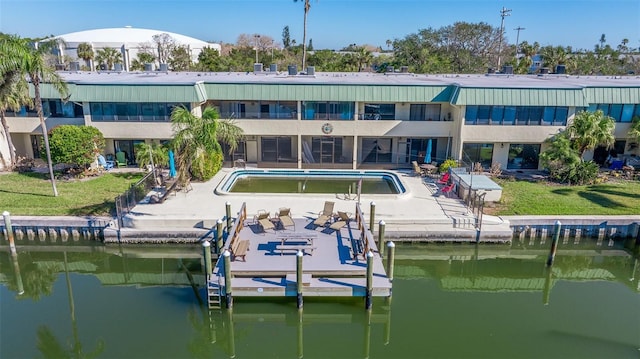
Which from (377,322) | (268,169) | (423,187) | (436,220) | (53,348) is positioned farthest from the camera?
(268,169)

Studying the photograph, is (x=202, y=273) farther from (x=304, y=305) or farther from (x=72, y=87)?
(x=72, y=87)

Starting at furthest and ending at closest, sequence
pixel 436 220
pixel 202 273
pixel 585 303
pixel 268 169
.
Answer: pixel 268 169 → pixel 436 220 → pixel 202 273 → pixel 585 303

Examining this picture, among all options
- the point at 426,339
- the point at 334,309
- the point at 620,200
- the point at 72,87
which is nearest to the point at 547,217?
the point at 620,200

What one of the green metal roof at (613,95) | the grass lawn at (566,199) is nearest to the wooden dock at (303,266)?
the grass lawn at (566,199)

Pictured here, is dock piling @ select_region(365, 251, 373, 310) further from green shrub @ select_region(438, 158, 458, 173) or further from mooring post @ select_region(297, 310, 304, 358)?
green shrub @ select_region(438, 158, 458, 173)

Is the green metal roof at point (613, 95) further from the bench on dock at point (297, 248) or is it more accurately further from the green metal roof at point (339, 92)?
the bench on dock at point (297, 248)

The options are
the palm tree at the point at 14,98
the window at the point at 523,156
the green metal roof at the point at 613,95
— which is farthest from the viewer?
the window at the point at 523,156

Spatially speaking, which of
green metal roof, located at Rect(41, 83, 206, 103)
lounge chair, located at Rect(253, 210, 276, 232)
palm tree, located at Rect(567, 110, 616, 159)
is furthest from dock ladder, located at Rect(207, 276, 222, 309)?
palm tree, located at Rect(567, 110, 616, 159)

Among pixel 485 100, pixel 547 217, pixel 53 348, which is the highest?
pixel 485 100

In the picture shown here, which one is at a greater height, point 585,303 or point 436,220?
point 436,220
